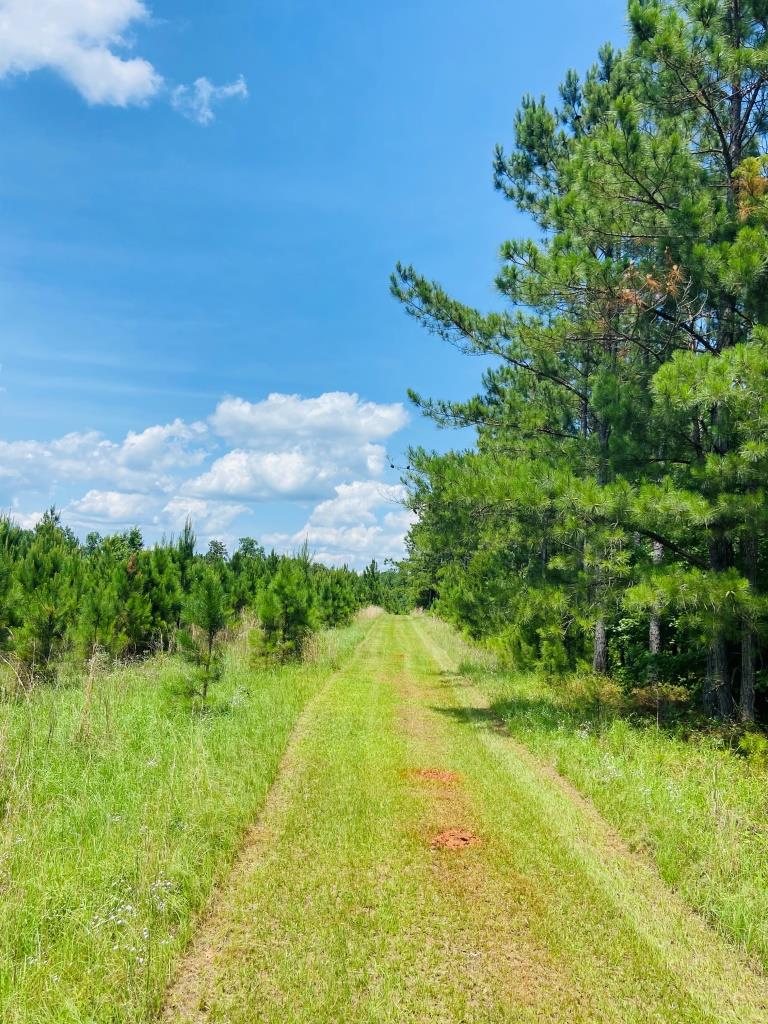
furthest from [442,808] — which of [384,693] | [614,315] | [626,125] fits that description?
[626,125]

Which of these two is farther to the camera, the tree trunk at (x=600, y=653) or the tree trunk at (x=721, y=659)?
the tree trunk at (x=600, y=653)

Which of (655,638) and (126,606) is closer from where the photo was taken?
(655,638)

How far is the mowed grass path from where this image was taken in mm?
3092

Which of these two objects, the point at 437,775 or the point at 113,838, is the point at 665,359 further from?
the point at 113,838

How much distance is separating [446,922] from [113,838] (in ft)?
8.27

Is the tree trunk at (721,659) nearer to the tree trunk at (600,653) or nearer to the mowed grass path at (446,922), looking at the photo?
the mowed grass path at (446,922)

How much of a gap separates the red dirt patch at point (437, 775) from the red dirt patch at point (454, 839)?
123 centimetres

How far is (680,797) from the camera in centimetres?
530

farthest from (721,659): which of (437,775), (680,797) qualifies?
(437,775)

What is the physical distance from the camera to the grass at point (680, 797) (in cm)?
403

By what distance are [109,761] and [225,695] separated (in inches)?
137

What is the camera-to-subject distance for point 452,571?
18.5 metres

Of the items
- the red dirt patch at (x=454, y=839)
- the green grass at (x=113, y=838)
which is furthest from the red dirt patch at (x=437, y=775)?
the green grass at (x=113, y=838)

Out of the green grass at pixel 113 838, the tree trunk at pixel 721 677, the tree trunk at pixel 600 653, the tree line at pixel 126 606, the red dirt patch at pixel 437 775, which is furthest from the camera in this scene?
the tree trunk at pixel 600 653
